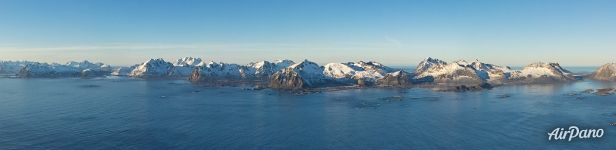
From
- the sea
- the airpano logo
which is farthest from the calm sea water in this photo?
the airpano logo

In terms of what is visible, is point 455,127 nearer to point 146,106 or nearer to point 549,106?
point 549,106

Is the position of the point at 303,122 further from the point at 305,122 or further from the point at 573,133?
the point at 573,133

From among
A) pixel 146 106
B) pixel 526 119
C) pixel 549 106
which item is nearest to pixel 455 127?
pixel 526 119

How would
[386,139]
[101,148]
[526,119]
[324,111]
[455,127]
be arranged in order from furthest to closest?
[324,111], [526,119], [455,127], [386,139], [101,148]

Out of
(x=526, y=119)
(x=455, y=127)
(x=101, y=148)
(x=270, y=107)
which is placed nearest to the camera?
(x=101, y=148)

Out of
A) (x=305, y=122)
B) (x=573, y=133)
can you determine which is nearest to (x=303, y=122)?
(x=305, y=122)

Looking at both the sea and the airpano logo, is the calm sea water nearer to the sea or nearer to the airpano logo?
the sea
